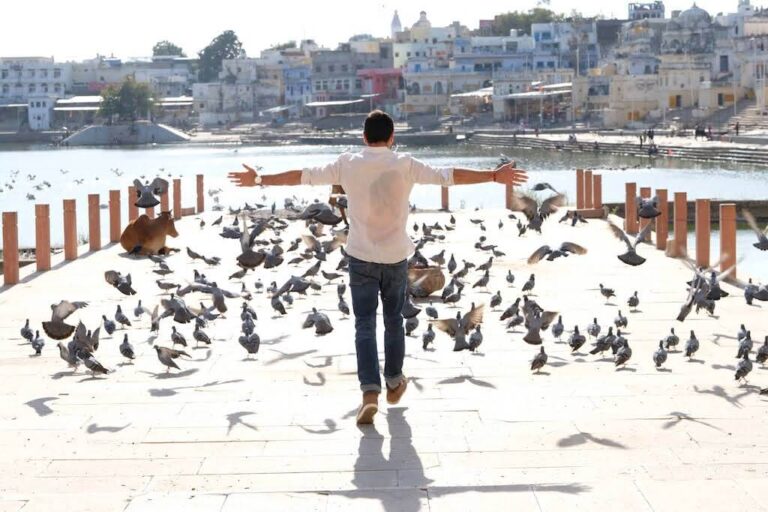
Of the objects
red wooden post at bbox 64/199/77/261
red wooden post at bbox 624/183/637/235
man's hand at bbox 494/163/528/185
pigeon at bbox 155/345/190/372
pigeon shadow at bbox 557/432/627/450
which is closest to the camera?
pigeon shadow at bbox 557/432/627/450

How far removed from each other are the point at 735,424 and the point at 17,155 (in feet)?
347

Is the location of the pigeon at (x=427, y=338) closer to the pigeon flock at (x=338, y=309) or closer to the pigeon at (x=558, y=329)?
the pigeon flock at (x=338, y=309)

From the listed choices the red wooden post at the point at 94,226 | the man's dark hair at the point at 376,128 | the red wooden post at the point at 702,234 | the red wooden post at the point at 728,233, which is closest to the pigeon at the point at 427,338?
the man's dark hair at the point at 376,128

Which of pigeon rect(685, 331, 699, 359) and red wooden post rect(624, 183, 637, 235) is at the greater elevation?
red wooden post rect(624, 183, 637, 235)

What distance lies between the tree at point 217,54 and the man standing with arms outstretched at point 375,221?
166 m

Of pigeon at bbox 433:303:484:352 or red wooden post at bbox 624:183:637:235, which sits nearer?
pigeon at bbox 433:303:484:352

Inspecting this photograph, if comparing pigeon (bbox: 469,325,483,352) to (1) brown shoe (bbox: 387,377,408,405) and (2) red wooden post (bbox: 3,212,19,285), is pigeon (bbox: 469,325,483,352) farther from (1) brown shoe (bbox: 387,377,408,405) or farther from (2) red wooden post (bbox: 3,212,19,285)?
(2) red wooden post (bbox: 3,212,19,285)

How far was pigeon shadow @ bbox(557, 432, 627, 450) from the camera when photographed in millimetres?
7246

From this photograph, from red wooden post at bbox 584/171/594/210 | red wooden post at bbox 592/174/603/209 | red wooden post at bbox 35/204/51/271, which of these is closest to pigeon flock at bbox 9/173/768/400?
red wooden post at bbox 35/204/51/271

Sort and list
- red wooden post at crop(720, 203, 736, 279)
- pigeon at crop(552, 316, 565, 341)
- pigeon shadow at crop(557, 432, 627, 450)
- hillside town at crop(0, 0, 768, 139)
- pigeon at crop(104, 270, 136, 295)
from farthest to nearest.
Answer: hillside town at crop(0, 0, 768, 139) < red wooden post at crop(720, 203, 736, 279) < pigeon at crop(104, 270, 136, 295) < pigeon at crop(552, 316, 565, 341) < pigeon shadow at crop(557, 432, 627, 450)

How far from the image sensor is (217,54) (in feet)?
571

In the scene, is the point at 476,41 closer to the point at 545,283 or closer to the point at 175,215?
the point at 175,215

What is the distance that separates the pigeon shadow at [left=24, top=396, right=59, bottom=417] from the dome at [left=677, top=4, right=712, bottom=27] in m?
112

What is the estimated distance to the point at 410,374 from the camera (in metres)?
9.64
